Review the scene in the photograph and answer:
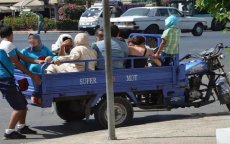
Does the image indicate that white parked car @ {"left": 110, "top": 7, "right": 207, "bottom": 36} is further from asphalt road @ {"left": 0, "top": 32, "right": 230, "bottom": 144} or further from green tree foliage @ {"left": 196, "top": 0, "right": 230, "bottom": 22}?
green tree foliage @ {"left": 196, "top": 0, "right": 230, "bottom": 22}

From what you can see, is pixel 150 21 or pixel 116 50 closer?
pixel 116 50

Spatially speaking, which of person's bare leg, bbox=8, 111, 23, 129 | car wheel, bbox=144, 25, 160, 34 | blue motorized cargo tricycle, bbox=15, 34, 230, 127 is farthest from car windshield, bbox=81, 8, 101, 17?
person's bare leg, bbox=8, 111, 23, 129

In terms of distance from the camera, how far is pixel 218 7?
565cm

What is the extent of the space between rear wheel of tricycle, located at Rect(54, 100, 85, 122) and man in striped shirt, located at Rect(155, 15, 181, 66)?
5.35 feet

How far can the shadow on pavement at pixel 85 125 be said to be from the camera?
9742 mm

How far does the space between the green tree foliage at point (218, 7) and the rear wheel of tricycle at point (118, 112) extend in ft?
13.6

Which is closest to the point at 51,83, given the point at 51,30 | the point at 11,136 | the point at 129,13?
the point at 11,136

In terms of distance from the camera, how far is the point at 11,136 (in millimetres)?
9234

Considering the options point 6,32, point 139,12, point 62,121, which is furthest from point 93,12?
point 6,32

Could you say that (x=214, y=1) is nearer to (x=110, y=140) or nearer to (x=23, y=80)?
(x=110, y=140)

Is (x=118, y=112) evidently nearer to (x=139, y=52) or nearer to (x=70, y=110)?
(x=70, y=110)

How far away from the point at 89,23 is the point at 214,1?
33.4m

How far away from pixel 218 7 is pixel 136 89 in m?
4.38

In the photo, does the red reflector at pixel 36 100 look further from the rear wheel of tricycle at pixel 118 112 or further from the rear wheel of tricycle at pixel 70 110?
the rear wheel of tricycle at pixel 118 112
